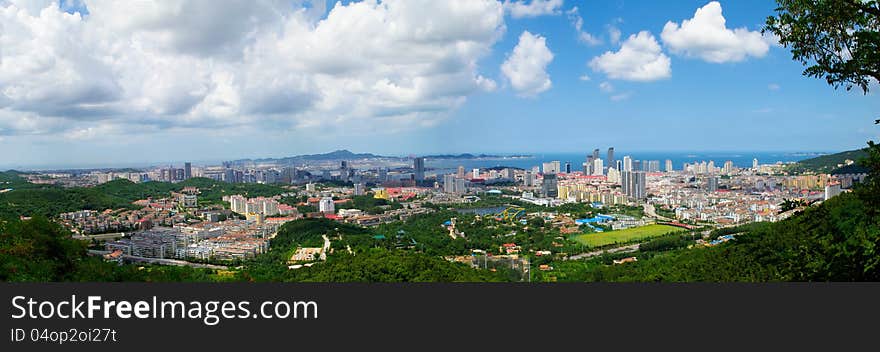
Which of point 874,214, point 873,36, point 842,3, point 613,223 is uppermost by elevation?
point 842,3

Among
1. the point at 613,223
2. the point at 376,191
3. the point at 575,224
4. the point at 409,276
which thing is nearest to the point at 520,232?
the point at 575,224

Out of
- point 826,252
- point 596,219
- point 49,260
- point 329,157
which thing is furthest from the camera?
point 329,157

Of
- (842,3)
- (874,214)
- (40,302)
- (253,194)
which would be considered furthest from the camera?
(253,194)

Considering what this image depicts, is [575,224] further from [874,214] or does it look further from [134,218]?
[874,214]

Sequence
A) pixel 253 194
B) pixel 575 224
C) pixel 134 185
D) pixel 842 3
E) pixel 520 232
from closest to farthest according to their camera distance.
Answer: pixel 842 3
pixel 520 232
pixel 575 224
pixel 134 185
pixel 253 194

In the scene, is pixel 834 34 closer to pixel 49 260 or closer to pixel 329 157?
pixel 49 260

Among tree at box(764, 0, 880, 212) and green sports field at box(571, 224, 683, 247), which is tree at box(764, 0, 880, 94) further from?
green sports field at box(571, 224, 683, 247)

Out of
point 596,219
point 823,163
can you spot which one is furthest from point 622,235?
point 823,163
